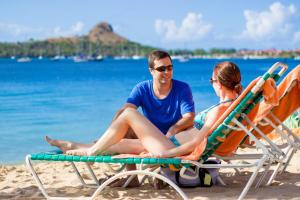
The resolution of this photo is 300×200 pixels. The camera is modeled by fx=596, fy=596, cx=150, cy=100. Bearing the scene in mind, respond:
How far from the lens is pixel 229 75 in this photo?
470cm

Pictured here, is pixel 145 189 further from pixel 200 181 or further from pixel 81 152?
pixel 81 152

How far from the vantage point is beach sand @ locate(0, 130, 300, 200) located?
16.6ft

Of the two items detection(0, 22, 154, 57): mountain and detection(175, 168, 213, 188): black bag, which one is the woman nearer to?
detection(175, 168, 213, 188): black bag

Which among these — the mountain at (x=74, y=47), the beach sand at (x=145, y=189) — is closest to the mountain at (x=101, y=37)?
the mountain at (x=74, y=47)

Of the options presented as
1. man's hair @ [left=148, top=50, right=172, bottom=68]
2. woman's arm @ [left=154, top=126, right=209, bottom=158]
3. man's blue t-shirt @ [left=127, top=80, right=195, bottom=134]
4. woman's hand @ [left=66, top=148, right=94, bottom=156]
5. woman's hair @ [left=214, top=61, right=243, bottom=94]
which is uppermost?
man's hair @ [left=148, top=50, right=172, bottom=68]

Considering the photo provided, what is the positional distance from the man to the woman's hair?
51 centimetres

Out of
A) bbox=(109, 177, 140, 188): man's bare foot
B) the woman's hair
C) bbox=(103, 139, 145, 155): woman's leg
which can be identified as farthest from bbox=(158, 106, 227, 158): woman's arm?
bbox=(109, 177, 140, 188): man's bare foot

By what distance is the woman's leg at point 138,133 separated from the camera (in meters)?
4.67

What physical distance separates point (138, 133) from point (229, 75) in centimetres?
85

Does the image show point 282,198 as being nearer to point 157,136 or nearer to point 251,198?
point 251,198

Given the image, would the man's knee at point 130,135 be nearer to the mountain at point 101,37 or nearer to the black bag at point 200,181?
the black bag at point 200,181

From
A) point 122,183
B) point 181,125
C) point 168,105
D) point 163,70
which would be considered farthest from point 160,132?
point 122,183

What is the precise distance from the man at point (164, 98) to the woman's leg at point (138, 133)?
0.38 metres

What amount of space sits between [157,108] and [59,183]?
163 centimetres
